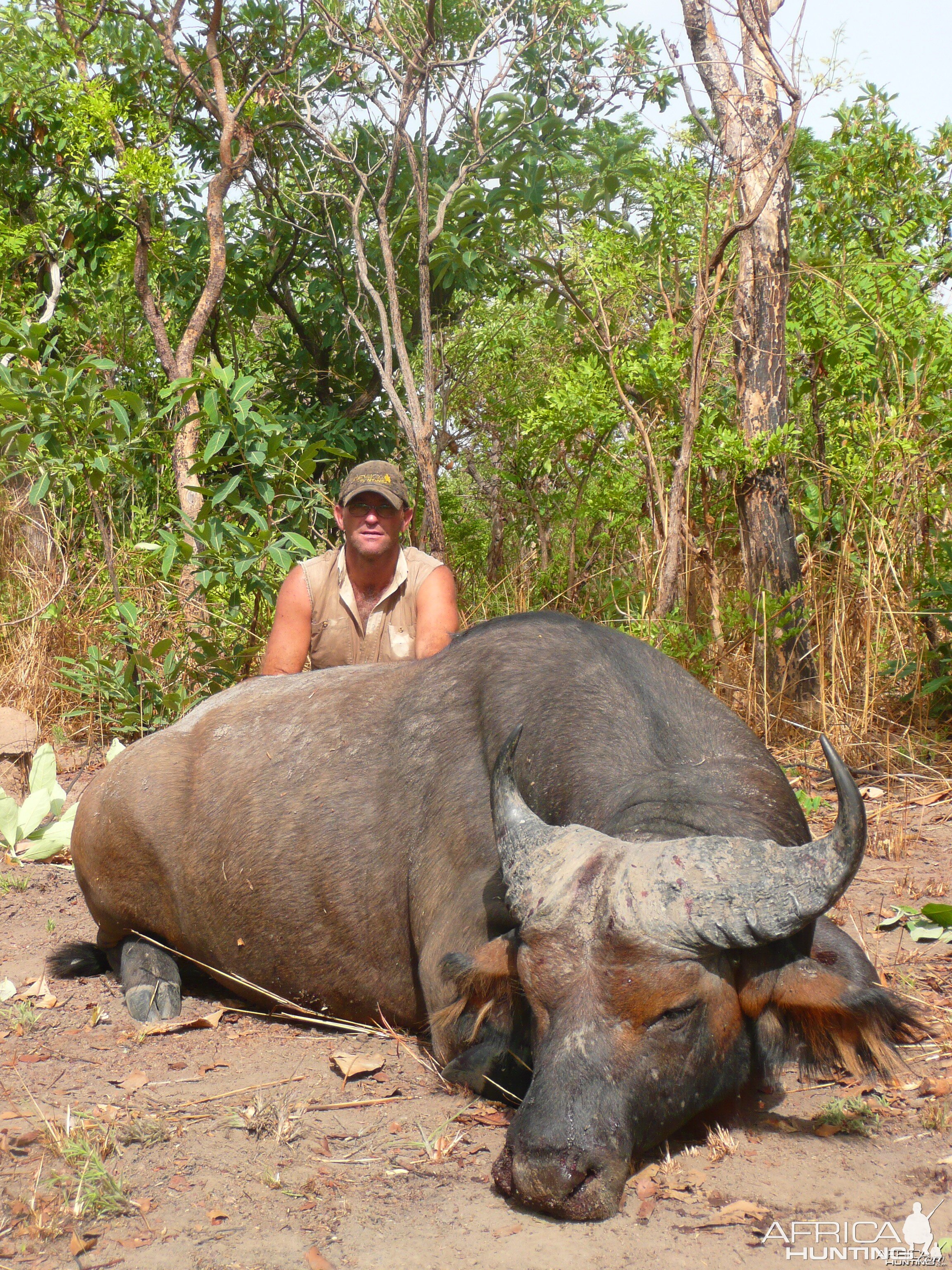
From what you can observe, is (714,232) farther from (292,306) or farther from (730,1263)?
(730,1263)

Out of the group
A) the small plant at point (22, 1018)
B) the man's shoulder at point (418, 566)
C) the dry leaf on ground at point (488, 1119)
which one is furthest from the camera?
the man's shoulder at point (418, 566)

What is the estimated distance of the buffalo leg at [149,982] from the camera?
4.20 meters

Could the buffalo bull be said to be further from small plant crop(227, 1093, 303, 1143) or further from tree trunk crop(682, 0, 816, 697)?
tree trunk crop(682, 0, 816, 697)

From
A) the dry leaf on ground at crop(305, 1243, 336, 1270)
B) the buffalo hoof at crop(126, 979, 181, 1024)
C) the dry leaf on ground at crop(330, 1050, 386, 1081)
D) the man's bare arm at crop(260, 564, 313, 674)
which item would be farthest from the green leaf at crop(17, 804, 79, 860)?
the dry leaf on ground at crop(305, 1243, 336, 1270)

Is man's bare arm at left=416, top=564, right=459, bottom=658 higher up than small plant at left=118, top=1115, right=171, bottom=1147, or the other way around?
man's bare arm at left=416, top=564, right=459, bottom=658

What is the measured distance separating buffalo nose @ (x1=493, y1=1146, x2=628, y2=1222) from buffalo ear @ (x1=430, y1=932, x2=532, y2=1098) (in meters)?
0.50

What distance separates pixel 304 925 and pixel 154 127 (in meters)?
7.92

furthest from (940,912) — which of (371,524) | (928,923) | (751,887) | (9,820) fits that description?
(9,820)

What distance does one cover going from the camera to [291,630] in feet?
18.6

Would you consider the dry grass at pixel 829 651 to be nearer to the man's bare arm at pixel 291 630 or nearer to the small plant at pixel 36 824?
the small plant at pixel 36 824

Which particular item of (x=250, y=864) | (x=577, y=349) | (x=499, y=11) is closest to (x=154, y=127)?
(x=499, y=11)

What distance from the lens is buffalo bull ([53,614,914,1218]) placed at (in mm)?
2645

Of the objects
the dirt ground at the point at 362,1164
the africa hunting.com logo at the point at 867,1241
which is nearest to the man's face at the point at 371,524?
the dirt ground at the point at 362,1164

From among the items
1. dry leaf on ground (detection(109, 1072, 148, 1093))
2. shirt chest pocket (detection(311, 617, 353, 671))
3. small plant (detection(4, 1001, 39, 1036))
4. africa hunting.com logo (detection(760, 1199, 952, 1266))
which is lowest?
small plant (detection(4, 1001, 39, 1036))
